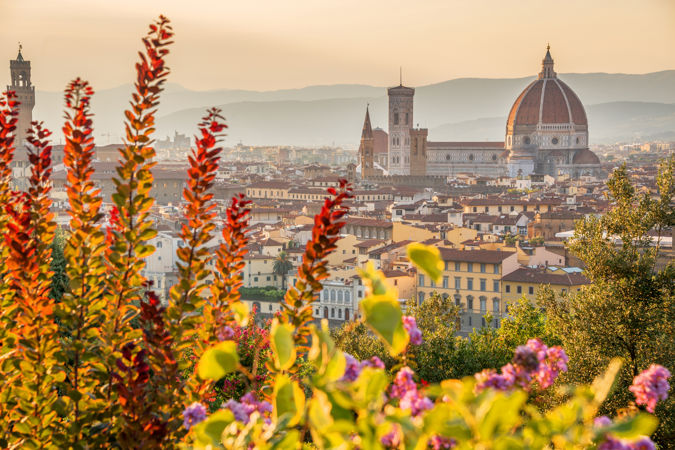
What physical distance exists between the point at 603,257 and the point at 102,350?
665 centimetres

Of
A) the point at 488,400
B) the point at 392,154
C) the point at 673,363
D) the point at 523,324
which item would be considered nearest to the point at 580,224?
the point at 673,363

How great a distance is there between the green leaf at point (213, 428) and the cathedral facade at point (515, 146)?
268ft

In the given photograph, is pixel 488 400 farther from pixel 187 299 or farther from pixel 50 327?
pixel 50 327

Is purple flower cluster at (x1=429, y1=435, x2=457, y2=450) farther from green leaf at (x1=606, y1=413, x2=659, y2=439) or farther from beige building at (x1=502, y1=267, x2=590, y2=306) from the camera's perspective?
beige building at (x1=502, y1=267, x2=590, y2=306)

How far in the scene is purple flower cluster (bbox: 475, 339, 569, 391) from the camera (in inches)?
73.3

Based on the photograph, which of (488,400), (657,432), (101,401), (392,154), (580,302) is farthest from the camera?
(392,154)

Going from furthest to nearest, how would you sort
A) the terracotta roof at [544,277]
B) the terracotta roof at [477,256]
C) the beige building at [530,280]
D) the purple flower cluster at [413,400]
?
the terracotta roof at [477,256] → the beige building at [530,280] → the terracotta roof at [544,277] → the purple flower cluster at [413,400]

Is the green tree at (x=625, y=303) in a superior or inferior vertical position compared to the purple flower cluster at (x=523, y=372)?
inferior

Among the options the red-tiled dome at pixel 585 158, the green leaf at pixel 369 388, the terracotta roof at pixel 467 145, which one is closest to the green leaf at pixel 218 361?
the green leaf at pixel 369 388

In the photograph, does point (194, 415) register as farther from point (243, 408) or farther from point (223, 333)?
point (223, 333)

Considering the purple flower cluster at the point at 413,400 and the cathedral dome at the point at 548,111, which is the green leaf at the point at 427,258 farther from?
the cathedral dome at the point at 548,111

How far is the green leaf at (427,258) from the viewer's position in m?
1.54

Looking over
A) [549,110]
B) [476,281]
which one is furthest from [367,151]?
[476,281]

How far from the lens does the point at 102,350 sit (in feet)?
7.98
